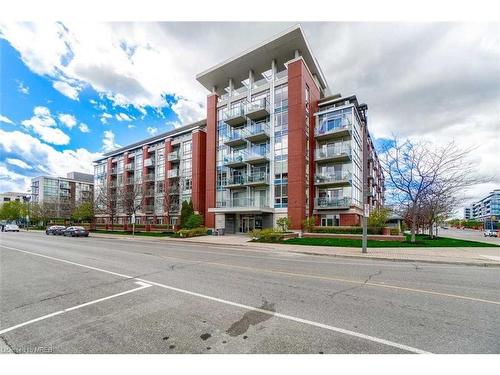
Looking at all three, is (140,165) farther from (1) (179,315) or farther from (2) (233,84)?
(1) (179,315)

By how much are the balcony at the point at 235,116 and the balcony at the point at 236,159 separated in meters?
4.47

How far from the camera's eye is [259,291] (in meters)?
6.23

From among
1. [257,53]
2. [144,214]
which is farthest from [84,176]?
[257,53]

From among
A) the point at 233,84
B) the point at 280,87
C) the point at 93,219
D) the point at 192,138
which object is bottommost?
the point at 93,219

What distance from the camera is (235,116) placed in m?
32.0

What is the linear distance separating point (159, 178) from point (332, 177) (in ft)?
106

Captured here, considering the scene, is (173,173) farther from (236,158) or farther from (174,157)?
(236,158)

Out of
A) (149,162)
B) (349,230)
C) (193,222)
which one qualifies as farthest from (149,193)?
(349,230)

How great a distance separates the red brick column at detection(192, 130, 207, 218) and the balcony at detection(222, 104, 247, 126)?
714cm

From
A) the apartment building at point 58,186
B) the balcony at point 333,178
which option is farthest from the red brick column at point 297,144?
the apartment building at point 58,186

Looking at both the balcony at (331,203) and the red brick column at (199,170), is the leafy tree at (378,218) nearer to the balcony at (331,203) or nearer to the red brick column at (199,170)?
the balcony at (331,203)

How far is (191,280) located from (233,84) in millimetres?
33476

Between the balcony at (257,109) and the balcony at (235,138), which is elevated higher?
the balcony at (257,109)

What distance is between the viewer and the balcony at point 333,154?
28.0 metres
